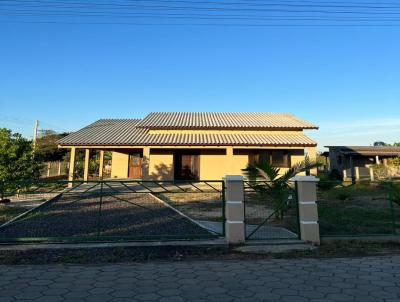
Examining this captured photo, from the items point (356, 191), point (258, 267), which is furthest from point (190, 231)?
point (356, 191)

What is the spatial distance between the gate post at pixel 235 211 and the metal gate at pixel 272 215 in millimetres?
324

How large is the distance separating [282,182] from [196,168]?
43.1 ft

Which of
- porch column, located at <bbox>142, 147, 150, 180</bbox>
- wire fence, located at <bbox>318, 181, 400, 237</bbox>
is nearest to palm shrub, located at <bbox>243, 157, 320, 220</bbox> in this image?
wire fence, located at <bbox>318, 181, 400, 237</bbox>

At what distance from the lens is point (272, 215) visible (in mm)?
8422

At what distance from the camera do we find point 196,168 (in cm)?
2180

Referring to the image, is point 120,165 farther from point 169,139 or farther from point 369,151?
point 369,151

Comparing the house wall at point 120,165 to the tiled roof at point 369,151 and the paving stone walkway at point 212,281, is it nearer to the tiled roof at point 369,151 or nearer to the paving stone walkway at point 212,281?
the tiled roof at point 369,151

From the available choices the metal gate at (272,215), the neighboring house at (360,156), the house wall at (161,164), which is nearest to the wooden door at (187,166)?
the house wall at (161,164)

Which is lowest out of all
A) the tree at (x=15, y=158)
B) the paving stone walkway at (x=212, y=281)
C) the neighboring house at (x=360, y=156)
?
the paving stone walkway at (x=212, y=281)

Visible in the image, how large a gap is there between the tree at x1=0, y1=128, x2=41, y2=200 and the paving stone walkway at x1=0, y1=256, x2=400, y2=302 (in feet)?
32.3

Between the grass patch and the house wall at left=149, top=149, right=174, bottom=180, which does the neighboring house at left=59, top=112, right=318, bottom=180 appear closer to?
the house wall at left=149, top=149, right=174, bottom=180

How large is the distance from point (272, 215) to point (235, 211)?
1950 mm

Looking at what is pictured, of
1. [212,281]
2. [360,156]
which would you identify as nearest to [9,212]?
[212,281]

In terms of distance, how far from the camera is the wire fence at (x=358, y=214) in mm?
7996
